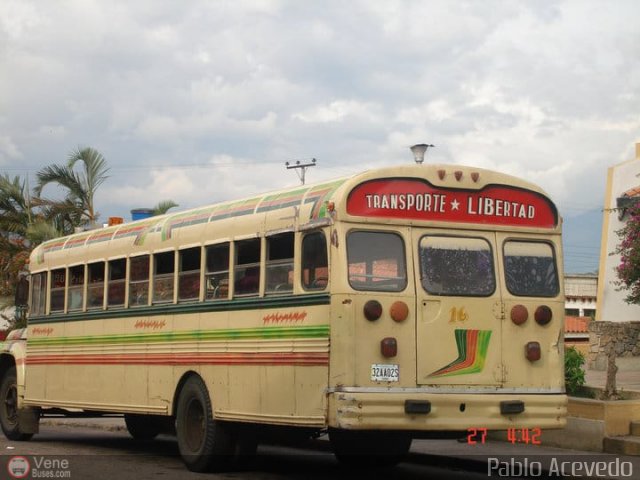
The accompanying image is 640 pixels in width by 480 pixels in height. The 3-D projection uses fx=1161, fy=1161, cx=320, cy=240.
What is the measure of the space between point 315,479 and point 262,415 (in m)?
1.30

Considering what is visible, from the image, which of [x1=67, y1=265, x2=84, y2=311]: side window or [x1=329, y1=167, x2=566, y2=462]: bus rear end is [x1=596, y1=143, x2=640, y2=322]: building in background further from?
[x1=329, y1=167, x2=566, y2=462]: bus rear end

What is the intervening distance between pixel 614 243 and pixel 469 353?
1893 cm

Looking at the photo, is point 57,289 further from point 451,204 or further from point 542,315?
point 542,315

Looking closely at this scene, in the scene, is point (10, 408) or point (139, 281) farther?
point (10, 408)

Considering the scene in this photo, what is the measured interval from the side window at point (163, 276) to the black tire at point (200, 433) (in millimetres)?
1111

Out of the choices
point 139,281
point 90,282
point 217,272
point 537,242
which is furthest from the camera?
point 90,282

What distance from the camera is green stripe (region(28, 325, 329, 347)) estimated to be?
1062cm

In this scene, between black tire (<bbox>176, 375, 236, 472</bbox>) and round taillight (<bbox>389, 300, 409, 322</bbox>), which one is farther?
black tire (<bbox>176, 375, 236, 472</bbox>)

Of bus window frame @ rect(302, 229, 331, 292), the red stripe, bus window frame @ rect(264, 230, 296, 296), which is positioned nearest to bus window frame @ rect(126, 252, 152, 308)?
the red stripe

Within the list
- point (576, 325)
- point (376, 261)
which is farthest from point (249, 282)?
point (576, 325)

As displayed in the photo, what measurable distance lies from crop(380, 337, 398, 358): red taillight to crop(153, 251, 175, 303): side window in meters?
3.62

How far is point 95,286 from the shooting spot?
589 inches

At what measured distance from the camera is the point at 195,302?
12672mm

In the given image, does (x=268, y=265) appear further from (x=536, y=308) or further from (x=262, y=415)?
(x=536, y=308)
